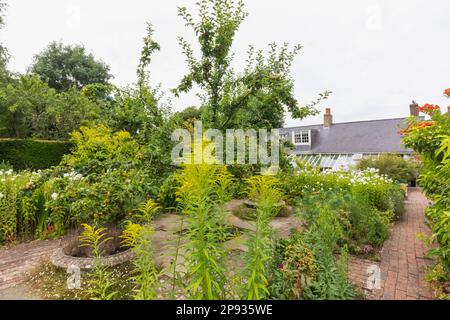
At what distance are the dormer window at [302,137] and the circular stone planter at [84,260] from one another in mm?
23779

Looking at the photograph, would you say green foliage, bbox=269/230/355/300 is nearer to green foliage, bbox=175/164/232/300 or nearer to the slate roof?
green foliage, bbox=175/164/232/300

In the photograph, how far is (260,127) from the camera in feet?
16.2

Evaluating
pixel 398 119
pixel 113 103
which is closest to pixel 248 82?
pixel 113 103

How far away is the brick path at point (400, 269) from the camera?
299 centimetres

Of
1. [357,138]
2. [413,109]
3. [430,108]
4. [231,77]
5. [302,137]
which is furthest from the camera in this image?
[302,137]

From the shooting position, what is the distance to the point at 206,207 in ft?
6.56

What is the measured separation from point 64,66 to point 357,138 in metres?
30.6

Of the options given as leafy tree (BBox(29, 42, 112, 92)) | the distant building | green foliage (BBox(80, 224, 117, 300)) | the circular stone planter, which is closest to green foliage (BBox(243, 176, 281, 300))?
green foliage (BBox(80, 224, 117, 300))

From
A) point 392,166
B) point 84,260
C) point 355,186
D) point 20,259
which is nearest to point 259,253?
point 84,260

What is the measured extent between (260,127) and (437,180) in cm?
299

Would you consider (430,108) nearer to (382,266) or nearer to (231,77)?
(382,266)

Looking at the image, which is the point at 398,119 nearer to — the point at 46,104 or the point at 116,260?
the point at 116,260

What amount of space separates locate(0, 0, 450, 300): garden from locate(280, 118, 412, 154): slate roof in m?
16.0

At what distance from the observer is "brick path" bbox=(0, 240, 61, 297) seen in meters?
3.43
